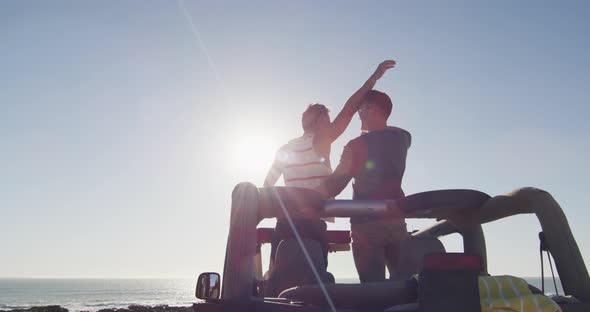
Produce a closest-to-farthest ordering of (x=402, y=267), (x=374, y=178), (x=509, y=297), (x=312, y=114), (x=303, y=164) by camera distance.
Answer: (x=509, y=297), (x=402, y=267), (x=374, y=178), (x=303, y=164), (x=312, y=114)

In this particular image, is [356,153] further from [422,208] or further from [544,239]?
[544,239]

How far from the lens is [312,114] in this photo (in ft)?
16.4

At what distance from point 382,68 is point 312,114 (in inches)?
31.7

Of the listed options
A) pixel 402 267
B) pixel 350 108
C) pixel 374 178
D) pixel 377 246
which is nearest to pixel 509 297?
pixel 402 267

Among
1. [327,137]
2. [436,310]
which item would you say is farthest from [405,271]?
[436,310]

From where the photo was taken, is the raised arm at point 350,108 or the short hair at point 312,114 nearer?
the raised arm at point 350,108

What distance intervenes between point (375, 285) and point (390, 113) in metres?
2.68

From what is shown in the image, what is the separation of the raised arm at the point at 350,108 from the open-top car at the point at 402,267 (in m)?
1.29

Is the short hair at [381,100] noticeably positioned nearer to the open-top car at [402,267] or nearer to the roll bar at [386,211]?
the open-top car at [402,267]

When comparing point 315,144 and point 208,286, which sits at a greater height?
point 315,144

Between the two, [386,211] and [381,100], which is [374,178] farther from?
[386,211]

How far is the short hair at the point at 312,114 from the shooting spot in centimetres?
499

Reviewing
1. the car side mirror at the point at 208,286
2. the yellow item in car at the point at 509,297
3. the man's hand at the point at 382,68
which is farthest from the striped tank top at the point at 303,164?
the yellow item in car at the point at 509,297

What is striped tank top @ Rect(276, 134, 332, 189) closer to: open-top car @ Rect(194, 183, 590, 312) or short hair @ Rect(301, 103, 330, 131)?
short hair @ Rect(301, 103, 330, 131)
